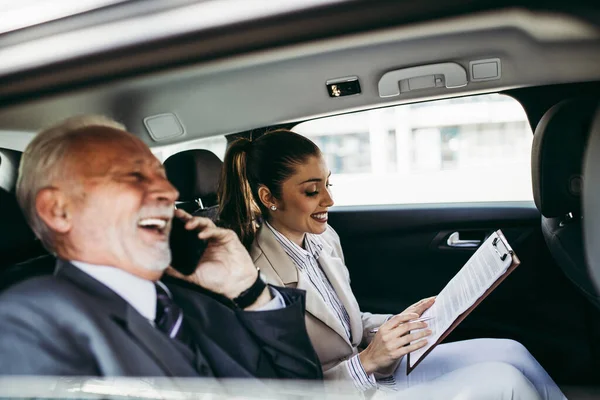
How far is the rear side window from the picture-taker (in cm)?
Answer: 130

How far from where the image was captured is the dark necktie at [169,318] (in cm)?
90

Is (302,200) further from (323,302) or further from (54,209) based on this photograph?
(54,209)

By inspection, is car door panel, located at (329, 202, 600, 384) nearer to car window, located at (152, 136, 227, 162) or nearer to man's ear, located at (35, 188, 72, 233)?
car window, located at (152, 136, 227, 162)

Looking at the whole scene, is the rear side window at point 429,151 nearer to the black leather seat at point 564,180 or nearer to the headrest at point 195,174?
the black leather seat at point 564,180

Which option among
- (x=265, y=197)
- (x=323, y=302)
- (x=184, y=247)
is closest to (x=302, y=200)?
(x=265, y=197)

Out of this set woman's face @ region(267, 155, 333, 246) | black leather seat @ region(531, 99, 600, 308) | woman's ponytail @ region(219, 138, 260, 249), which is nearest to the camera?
woman's ponytail @ region(219, 138, 260, 249)

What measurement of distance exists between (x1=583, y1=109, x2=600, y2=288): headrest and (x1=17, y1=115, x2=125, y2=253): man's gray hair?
1.14m

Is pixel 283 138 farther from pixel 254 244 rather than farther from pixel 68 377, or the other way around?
pixel 68 377

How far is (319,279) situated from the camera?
1.28 meters

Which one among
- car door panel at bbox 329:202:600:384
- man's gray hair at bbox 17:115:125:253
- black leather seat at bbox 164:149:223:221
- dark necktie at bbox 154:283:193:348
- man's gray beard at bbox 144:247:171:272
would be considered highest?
man's gray hair at bbox 17:115:125:253

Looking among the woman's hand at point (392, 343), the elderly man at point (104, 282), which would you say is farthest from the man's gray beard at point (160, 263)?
the woman's hand at point (392, 343)

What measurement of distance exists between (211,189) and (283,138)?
8.1 inches

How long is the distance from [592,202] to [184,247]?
0.99 m

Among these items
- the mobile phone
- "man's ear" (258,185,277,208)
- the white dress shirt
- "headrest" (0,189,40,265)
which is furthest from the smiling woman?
"headrest" (0,189,40,265)
